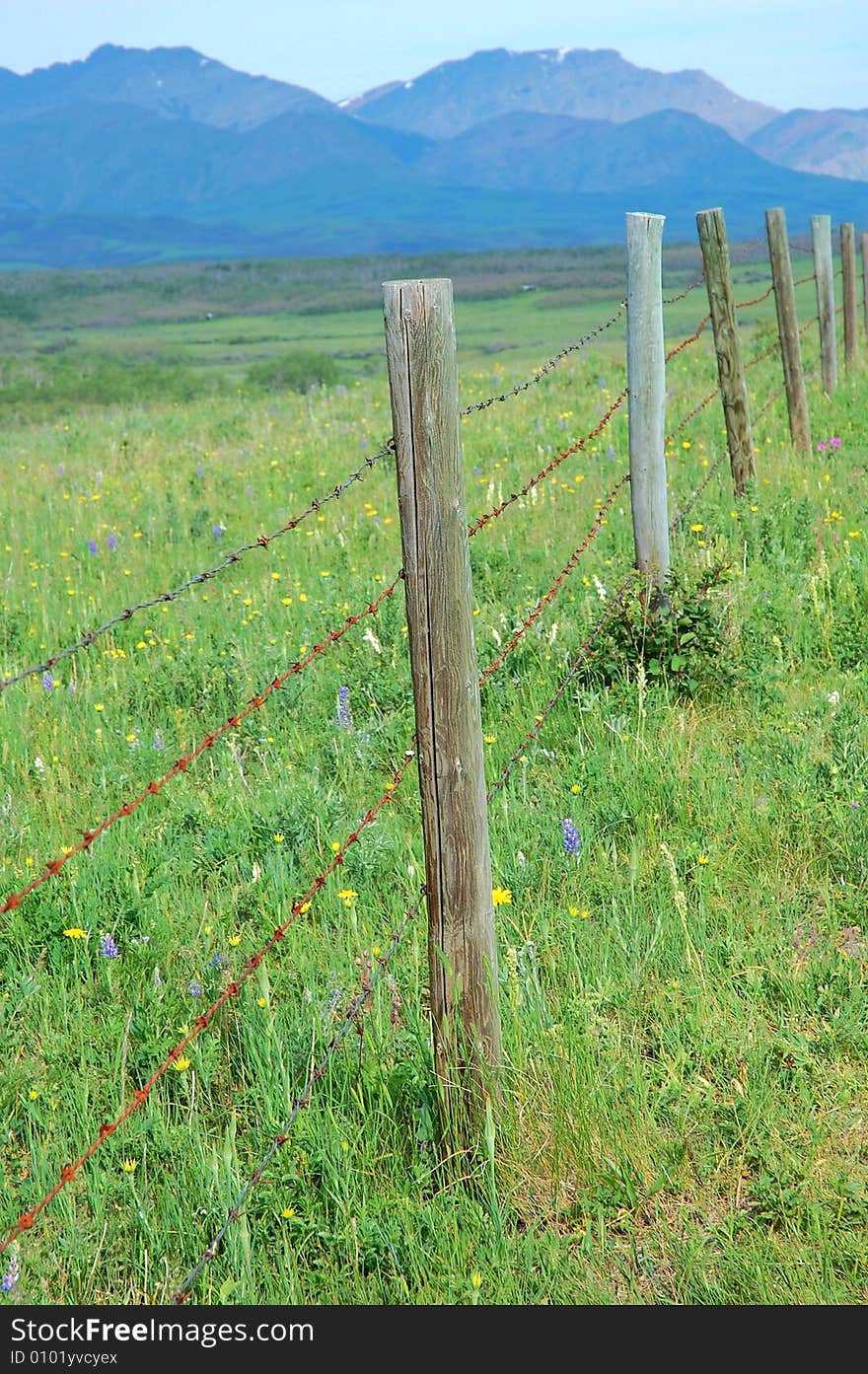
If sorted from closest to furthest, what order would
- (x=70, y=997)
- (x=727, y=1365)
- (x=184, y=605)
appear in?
(x=727, y=1365) → (x=70, y=997) → (x=184, y=605)

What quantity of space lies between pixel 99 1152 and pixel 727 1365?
1646mm

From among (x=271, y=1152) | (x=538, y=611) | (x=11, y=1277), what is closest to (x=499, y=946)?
(x=271, y=1152)

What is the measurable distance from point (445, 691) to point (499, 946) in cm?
118

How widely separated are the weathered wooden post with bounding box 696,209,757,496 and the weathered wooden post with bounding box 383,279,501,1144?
5203mm

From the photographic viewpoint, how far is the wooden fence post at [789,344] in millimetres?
9141

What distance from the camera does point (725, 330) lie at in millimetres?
7535

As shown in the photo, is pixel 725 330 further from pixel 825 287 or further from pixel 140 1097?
pixel 140 1097

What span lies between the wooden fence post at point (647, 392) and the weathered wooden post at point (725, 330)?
2138 mm

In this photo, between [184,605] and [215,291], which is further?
[215,291]

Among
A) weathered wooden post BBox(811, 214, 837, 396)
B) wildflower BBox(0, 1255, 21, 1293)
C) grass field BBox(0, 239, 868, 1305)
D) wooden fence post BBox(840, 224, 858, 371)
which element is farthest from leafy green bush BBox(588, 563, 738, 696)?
wooden fence post BBox(840, 224, 858, 371)

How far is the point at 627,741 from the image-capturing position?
4.83 meters

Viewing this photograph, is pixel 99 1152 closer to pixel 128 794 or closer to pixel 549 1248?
pixel 549 1248

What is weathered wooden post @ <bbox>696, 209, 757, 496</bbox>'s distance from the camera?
293 inches

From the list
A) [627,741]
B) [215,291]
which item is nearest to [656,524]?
[627,741]
